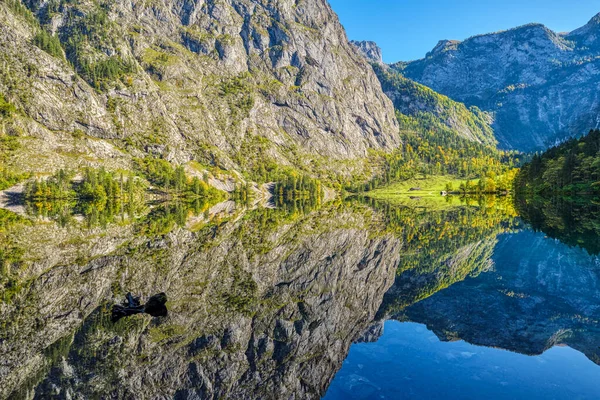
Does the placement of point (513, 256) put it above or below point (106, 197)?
below

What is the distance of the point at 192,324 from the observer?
1939 cm

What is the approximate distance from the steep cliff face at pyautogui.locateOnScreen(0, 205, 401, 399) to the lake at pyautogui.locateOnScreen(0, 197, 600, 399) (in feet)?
0.28

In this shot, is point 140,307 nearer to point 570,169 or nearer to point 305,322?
point 305,322

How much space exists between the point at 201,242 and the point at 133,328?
25.5 m

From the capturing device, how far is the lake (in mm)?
14141

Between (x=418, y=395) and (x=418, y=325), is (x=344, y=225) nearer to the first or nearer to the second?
(x=418, y=325)

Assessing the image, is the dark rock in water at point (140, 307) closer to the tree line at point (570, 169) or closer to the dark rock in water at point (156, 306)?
the dark rock in water at point (156, 306)

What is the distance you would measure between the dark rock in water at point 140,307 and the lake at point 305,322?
0.61 metres

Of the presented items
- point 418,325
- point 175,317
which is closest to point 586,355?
point 418,325

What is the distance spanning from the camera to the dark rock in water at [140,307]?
1999 centimetres

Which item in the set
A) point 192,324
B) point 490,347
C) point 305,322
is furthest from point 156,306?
point 490,347

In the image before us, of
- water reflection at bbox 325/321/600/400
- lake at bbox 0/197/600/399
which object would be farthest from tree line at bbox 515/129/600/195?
water reflection at bbox 325/321/600/400

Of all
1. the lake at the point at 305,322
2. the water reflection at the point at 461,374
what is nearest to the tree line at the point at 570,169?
the lake at the point at 305,322

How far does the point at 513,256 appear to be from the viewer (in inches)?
1405
